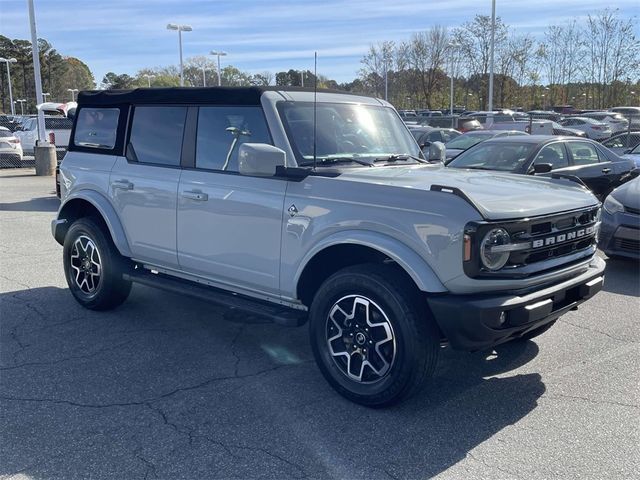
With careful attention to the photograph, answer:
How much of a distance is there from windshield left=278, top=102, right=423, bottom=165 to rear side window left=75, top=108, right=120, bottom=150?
206 centimetres

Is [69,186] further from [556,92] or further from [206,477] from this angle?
[556,92]

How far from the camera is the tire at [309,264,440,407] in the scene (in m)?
3.66

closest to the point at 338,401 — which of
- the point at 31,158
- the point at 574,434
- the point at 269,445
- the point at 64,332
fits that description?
the point at 269,445

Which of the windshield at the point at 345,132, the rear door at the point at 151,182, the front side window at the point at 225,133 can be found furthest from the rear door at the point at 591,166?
the rear door at the point at 151,182

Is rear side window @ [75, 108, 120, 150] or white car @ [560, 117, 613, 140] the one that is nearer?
rear side window @ [75, 108, 120, 150]

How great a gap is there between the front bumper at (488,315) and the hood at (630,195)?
443 centimetres

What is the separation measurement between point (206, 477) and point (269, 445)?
1.43 ft

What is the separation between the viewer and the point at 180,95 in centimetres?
518

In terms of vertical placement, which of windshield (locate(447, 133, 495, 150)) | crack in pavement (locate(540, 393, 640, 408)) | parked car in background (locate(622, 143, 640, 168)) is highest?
windshield (locate(447, 133, 495, 150))

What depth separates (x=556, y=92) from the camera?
5831cm

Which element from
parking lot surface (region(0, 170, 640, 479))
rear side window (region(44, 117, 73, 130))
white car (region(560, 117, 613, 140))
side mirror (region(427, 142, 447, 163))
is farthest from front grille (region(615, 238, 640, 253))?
white car (region(560, 117, 613, 140))

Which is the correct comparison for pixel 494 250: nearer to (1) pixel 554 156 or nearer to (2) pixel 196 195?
→ (2) pixel 196 195

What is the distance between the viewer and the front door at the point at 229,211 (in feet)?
14.4

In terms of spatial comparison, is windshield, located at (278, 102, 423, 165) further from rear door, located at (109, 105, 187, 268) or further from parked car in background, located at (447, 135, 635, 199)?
parked car in background, located at (447, 135, 635, 199)
